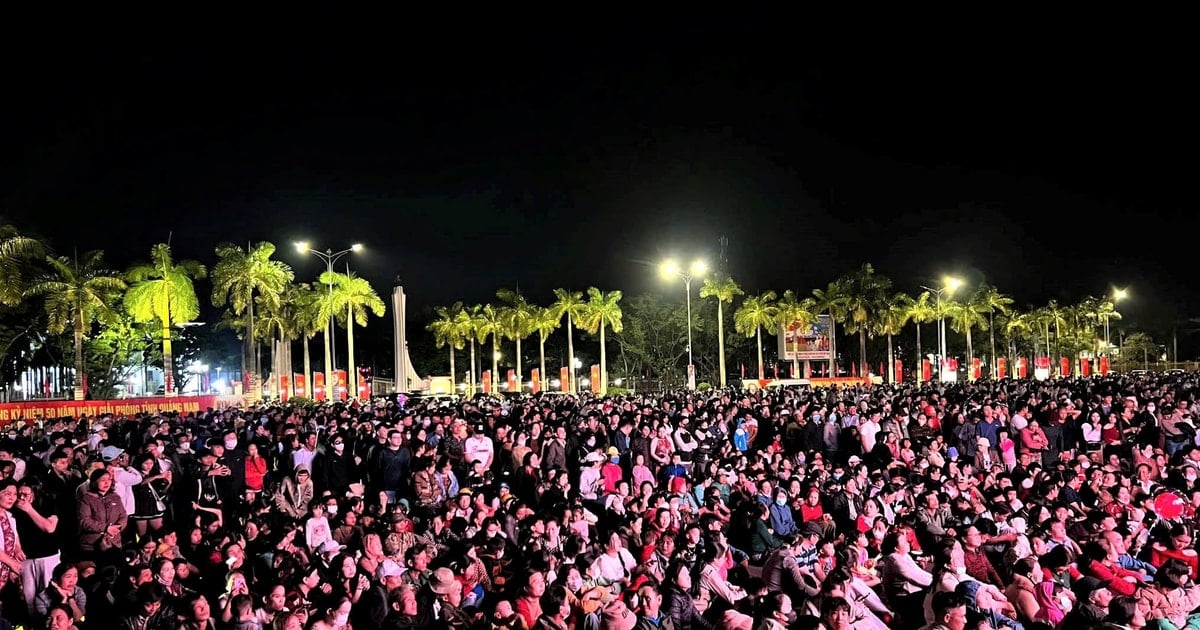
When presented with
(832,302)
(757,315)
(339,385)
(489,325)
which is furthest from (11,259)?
(832,302)

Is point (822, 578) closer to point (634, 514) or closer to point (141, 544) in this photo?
point (634, 514)

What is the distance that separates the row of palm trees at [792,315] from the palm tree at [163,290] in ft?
60.3

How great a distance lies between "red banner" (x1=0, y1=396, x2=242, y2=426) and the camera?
28938mm

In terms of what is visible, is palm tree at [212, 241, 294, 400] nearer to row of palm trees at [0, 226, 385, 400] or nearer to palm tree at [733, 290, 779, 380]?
row of palm trees at [0, 226, 385, 400]

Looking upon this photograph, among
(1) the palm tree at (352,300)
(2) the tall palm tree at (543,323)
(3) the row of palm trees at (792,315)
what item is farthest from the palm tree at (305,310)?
(2) the tall palm tree at (543,323)

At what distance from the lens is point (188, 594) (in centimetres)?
702

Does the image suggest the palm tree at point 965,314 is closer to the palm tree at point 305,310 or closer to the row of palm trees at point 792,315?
the row of palm trees at point 792,315

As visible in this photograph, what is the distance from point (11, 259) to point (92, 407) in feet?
37.8

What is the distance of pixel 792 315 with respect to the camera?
2712 inches

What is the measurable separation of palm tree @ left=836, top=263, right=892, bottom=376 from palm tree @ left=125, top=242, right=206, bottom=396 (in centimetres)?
4034

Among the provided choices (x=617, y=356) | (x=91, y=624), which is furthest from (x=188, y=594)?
(x=617, y=356)

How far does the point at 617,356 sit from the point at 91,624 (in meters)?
75.9

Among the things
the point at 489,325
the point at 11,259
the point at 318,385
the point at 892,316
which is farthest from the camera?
the point at 489,325

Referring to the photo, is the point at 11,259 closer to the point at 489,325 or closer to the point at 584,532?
the point at 584,532
